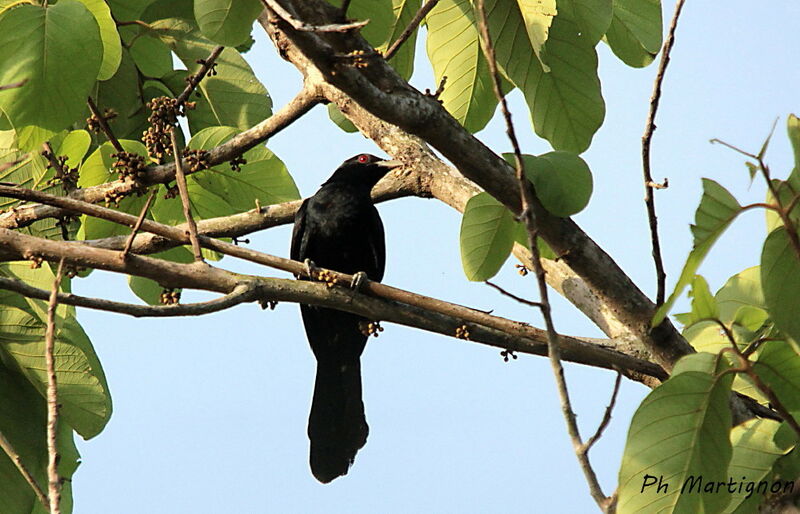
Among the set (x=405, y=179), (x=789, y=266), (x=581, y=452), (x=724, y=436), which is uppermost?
(x=405, y=179)

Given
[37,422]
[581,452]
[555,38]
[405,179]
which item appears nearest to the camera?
[581,452]

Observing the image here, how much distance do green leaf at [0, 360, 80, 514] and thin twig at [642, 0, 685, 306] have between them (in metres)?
2.13

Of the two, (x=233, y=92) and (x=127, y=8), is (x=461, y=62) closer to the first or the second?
(x=233, y=92)

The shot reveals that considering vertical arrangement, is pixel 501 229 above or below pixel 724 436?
above

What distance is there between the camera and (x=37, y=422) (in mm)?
3258

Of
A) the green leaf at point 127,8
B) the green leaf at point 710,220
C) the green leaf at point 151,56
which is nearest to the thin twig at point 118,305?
the green leaf at point 710,220

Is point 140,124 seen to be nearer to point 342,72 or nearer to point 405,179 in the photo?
point 405,179

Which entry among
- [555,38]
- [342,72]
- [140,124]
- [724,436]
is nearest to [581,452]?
[724,436]

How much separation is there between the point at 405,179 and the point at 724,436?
7.57 feet

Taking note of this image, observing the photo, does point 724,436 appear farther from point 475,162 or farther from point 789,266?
point 475,162

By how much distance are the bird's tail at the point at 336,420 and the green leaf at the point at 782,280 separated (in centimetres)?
323

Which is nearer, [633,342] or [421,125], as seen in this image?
[421,125]

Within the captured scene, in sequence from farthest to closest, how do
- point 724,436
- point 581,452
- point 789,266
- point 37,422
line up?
point 37,422, point 724,436, point 789,266, point 581,452

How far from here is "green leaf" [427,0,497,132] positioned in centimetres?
345
